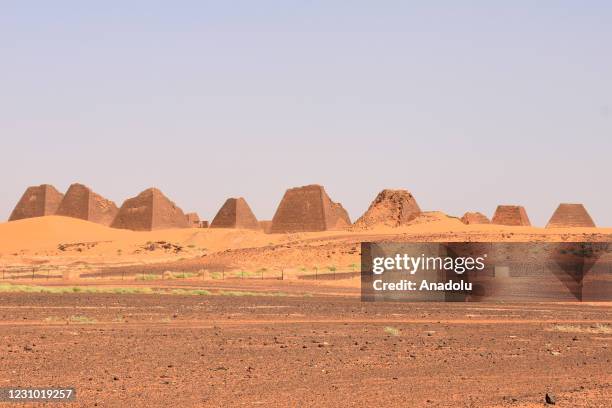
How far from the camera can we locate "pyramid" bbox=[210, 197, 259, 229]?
402 feet

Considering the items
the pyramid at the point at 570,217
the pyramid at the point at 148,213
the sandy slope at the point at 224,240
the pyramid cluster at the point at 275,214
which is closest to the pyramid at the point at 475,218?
the pyramid cluster at the point at 275,214

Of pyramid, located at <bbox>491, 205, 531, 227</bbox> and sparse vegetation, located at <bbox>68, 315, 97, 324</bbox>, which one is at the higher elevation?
pyramid, located at <bbox>491, 205, 531, 227</bbox>

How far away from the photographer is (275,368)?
1552cm

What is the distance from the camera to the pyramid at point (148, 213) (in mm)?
116750

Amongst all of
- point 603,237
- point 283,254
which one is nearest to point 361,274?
point 283,254

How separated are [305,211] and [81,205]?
39.6m

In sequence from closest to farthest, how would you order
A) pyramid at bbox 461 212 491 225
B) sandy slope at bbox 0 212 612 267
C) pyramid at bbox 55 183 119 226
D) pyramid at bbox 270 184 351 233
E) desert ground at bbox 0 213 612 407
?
1. desert ground at bbox 0 213 612 407
2. sandy slope at bbox 0 212 612 267
3. pyramid at bbox 270 184 351 233
4. pyramid at bbox 461 212 491 225
5. pyramid at bbox 55 183 119 226

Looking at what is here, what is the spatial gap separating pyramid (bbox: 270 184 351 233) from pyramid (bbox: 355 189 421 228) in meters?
6.84

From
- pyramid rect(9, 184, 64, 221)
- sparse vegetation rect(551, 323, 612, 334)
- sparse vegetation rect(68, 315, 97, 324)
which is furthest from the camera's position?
pyramid rect(9, 184, 64, 221)

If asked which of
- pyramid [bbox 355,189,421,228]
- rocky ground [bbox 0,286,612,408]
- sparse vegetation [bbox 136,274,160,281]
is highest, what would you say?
pyramid [bbox 355,189,421,228]

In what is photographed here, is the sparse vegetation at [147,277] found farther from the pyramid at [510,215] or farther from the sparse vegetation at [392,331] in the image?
the pyramid at [510,215]

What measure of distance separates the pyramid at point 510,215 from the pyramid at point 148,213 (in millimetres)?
41016

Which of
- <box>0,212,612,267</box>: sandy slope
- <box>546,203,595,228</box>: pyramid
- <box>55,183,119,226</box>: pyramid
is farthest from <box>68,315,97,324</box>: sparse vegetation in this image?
<box>546,203,595,228</box>: pyramid

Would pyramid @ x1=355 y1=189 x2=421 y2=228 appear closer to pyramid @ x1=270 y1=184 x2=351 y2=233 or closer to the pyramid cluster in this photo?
the pyramid cluster
